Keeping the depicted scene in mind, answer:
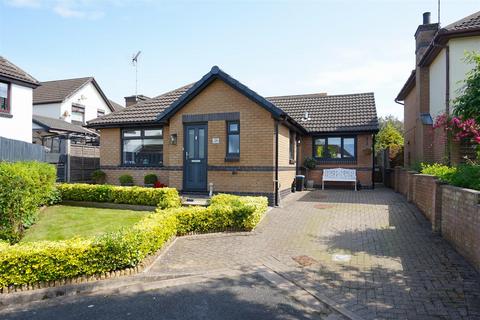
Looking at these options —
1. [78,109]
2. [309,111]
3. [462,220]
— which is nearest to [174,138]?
[309,111]

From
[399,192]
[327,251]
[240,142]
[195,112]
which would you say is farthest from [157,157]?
[399,192]

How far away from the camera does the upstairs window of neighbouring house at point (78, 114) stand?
3288 cm

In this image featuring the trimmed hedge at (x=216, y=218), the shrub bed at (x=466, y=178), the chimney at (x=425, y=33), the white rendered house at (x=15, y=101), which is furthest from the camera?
the white rendered house at (x=15, y=101)

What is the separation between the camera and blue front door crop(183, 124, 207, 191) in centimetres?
1355

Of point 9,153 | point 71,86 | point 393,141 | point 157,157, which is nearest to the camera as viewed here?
point 9,153

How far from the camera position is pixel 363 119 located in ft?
61.1

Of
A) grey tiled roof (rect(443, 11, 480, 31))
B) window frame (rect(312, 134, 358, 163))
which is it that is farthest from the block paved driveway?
window frame (rect(312, 134, 358, 163))

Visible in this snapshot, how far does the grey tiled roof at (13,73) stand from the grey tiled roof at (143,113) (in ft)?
18.1

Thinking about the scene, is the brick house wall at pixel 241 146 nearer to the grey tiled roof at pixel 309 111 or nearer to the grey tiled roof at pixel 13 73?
the grey tiled roof at pixel 309 111

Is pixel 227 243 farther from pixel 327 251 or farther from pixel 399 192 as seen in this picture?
pixel 399 192

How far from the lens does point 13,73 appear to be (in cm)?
1836

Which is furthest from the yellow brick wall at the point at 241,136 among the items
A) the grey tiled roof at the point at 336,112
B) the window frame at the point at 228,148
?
the grey tiled roof at the point at 336,112

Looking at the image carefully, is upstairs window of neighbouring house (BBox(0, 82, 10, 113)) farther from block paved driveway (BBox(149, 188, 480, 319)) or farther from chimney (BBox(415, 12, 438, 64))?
chimney (BBox(415, 12, 438, 64))

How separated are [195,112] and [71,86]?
25.2 meters
